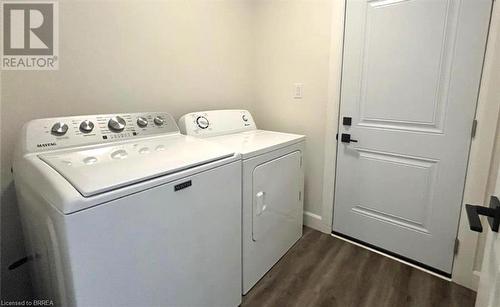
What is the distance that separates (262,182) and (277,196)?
249 mm

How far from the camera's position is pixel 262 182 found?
1.63 metres

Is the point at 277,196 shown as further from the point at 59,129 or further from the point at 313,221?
the point at 59,129

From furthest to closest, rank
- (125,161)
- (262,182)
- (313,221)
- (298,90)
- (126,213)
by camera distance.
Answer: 1. (313,221)
2. (298,90)
3. (262,182)
4. (125,161)
5. (126,213)

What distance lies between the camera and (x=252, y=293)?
65.0 inches

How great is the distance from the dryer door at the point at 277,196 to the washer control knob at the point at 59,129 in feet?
3.17

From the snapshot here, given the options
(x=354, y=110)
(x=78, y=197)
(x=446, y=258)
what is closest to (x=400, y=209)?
(x=446, y=258)

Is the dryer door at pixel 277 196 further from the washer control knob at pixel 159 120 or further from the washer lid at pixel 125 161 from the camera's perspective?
the washer control knob at pixel 159 120

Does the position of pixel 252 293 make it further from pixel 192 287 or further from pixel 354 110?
pixel 354 110

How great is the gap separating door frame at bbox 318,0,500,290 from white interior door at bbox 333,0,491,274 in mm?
44

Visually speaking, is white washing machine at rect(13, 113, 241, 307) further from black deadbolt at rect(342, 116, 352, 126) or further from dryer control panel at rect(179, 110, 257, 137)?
black deadbolt at rect(342, 116, 352, 126)

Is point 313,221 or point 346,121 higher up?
point 346,121

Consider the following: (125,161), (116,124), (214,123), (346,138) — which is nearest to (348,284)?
(346,138)

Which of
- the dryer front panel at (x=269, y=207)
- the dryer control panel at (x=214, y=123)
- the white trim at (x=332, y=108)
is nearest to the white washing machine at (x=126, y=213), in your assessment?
the dryer front panel at (x=269, y=207)

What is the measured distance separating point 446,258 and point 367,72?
137 centimetres
